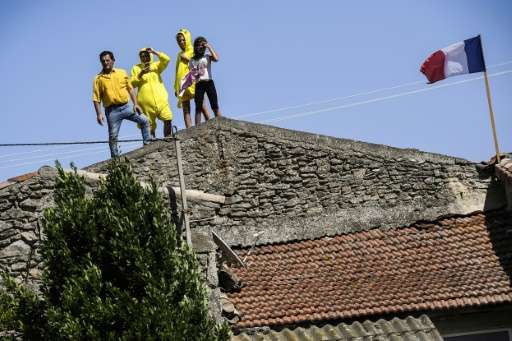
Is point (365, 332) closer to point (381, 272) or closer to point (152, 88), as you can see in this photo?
point (381, 272)

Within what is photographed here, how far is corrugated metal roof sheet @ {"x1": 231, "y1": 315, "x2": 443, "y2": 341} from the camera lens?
14.4 meters

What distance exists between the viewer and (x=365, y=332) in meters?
14.6

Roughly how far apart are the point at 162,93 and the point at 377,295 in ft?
17.4

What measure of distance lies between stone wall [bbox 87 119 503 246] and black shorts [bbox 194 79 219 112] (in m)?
0.59

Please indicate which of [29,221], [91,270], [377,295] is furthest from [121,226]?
[377,295]

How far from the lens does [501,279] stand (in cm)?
1572

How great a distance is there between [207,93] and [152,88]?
2.96ft

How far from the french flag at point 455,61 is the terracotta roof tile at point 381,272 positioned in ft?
8.15

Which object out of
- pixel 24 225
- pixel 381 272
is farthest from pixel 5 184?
pixel 381 272

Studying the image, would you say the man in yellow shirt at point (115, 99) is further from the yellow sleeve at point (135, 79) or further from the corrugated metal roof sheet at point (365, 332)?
the corrugated metal roof sheet at point (365, 332)

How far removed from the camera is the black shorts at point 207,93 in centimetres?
1870

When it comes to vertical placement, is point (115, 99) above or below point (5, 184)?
above

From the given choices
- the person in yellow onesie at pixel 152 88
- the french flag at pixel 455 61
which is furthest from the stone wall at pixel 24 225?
the french flag at pixel 455 61

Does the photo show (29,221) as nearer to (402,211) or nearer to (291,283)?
(291,283)
